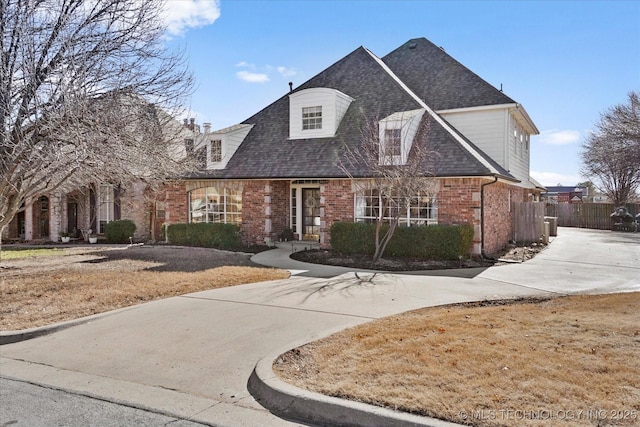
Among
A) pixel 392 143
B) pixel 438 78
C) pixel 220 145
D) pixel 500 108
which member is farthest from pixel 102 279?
pixel 438 78

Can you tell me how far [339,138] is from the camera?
17.6 metres

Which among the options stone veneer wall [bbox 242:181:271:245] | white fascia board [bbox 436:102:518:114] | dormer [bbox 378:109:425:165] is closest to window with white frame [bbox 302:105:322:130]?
stone veneer wall [bbox 242:181:271:245]

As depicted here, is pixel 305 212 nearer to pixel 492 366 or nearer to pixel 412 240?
pixel 412 240

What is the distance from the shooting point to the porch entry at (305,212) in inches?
734

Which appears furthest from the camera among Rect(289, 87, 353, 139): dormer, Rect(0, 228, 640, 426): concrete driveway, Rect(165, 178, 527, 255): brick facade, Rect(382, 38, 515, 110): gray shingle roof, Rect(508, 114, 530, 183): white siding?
Rect(508, 114, 530, 183): white siding

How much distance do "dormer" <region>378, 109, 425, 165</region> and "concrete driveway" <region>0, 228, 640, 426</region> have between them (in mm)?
4615

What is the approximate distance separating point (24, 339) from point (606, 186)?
4931cm

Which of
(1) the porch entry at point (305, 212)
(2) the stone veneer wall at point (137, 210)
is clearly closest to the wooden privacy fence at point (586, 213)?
(1) the porch entry at point (305, 212)

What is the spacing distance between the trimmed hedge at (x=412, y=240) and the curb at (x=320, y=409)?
32.0ft

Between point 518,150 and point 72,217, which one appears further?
point 72,217

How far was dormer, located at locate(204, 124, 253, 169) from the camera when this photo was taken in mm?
19062

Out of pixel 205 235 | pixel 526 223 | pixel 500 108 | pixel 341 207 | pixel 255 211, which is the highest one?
pixel 500 108

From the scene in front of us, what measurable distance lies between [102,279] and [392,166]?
8125 mm

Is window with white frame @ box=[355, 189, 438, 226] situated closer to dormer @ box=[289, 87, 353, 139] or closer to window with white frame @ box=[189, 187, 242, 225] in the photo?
dormer @ box=[289, 87, 353, 139]
